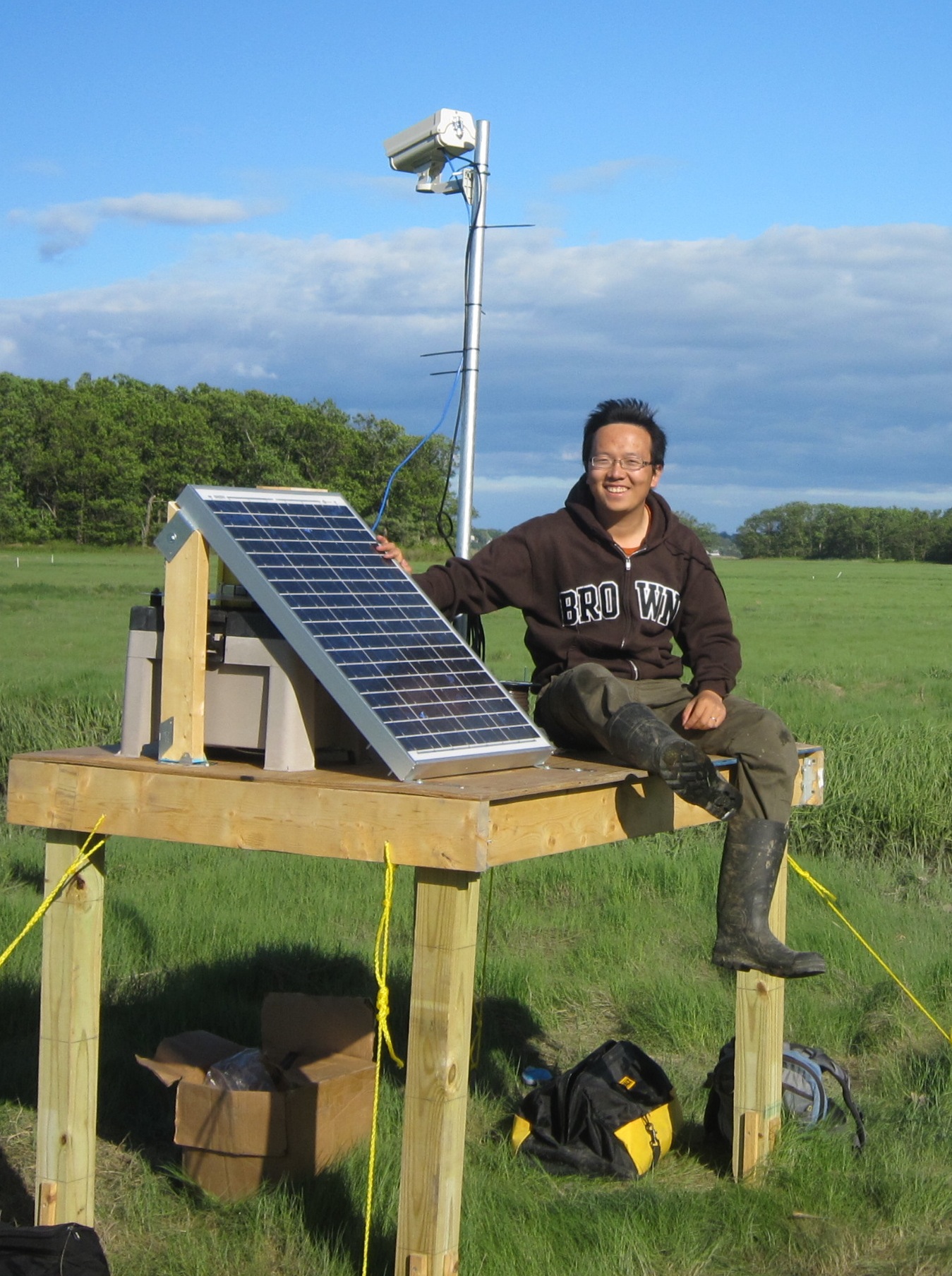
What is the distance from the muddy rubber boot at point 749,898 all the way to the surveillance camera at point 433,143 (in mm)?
3359

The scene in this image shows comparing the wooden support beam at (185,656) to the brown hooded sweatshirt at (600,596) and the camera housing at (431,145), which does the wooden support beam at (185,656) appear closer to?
the brown hooded sweatshirt at (600,596)

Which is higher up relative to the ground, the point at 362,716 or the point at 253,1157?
the point at 362,716

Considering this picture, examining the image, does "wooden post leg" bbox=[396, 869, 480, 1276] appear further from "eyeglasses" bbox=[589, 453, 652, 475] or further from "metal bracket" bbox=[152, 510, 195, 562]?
"eyeglasses" bbox=[589, 453, 652, 475]

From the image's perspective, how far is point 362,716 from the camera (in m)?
3.27

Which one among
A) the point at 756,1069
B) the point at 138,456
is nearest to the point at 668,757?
the point at 756,1069

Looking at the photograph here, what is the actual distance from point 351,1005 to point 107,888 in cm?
339

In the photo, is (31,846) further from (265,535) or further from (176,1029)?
(265,535)

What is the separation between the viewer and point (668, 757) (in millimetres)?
3652

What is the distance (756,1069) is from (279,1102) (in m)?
1.60

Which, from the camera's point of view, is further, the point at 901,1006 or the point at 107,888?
the point at 107,888

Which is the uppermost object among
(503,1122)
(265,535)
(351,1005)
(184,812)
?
(265,535)

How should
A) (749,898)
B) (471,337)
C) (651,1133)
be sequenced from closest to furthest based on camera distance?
(749,898) < (651,1133) < (471,337)

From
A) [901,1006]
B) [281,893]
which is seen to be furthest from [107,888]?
[901,1006]

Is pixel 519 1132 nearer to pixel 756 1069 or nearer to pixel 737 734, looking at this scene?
pixel 756 1069
